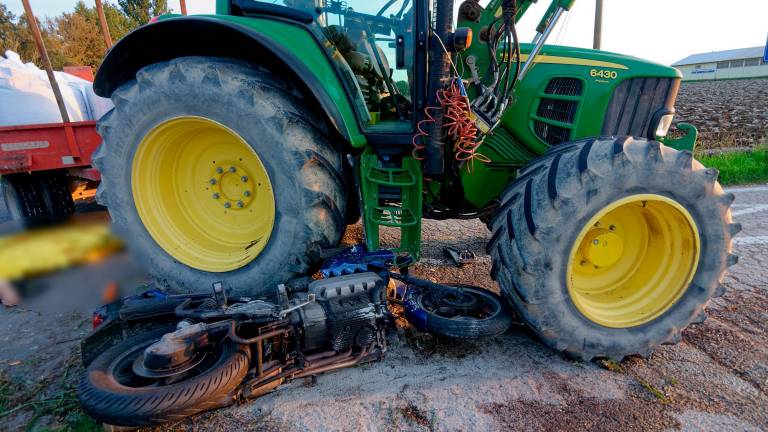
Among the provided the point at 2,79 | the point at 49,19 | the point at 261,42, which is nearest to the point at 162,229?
the point at 261,42

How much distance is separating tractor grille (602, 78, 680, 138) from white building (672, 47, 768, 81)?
62.4 metres

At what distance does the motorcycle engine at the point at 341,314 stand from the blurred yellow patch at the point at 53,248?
177 cm

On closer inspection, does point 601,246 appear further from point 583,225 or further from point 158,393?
point 158,393

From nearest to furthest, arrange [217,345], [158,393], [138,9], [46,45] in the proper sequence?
1. [158,393]
2. [217,345]
3. [46,45]
4. [138,9]

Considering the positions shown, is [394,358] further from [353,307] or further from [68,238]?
[68,238]

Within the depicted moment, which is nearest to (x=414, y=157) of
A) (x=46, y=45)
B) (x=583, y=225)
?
(x=583, y=225)

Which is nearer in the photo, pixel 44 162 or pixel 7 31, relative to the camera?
pixel 44 162

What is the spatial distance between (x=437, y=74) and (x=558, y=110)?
2.96ft

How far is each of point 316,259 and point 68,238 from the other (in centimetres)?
300

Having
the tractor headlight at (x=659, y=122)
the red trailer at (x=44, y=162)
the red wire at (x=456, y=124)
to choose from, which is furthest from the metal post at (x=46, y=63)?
the tractor headlight at (x=659, y=122)

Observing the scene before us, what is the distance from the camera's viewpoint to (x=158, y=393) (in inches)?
63.4

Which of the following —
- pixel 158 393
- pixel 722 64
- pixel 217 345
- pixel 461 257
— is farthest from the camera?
pixel 722 64

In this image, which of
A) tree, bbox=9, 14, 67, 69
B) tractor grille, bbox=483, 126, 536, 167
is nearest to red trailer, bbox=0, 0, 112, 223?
tractor grille, bbox=483, 126, 536, 167

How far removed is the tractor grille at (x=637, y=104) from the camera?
2.53 meters
